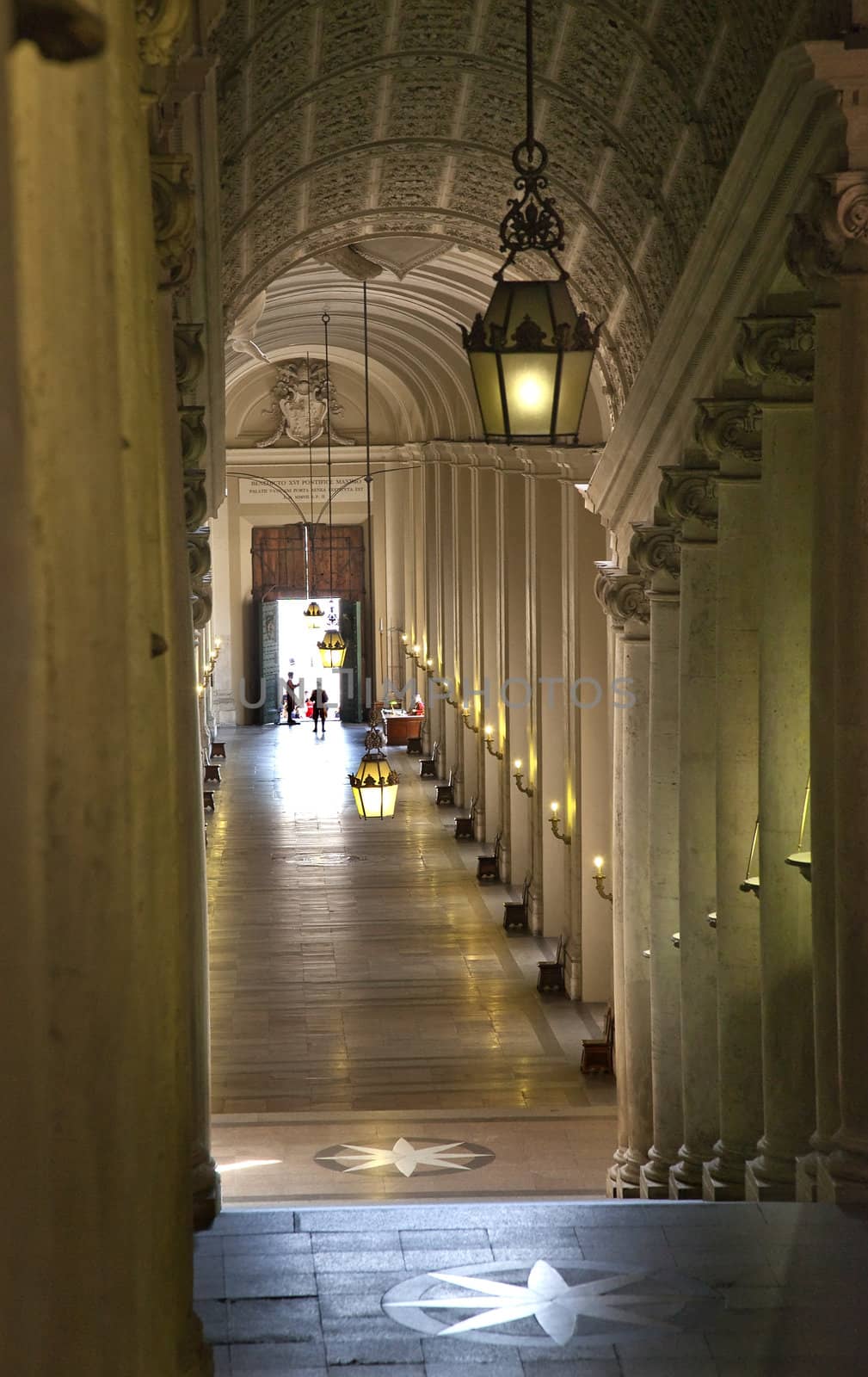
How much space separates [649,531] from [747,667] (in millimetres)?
2166

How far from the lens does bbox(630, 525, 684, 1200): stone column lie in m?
12.3

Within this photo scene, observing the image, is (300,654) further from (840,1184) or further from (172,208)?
(172,208)

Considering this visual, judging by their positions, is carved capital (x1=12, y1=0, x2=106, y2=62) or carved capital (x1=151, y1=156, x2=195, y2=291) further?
carved capital (x1=151, y1=156, x2=195, y2=291)

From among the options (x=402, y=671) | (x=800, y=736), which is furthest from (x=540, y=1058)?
(x=402, y=671)

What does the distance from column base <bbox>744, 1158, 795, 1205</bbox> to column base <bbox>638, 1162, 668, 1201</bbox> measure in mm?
2825

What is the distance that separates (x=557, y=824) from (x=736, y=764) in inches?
431

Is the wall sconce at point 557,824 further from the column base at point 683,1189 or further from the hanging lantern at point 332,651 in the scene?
the hanging lantern at point 332,651

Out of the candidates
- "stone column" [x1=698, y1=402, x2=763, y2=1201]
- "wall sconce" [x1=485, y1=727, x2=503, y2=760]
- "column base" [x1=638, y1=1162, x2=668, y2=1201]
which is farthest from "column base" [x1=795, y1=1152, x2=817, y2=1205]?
"wall sconce" [x1=485, y1=727, x2=503, y2=760]

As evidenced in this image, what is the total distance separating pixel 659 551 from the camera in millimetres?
12445

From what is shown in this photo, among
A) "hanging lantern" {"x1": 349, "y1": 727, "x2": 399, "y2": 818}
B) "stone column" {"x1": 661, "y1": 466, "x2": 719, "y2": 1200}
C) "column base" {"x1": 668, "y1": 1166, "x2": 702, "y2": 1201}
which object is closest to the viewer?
"column base" {"x1": 668, "y1": 1166, "x2": 702, "y2": 1201}

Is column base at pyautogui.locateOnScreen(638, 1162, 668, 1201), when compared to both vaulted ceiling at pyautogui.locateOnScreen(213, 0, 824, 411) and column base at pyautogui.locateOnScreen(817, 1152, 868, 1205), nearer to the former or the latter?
column base at pyautogui.locateOnScreen(817, 1152, 868, 1205)

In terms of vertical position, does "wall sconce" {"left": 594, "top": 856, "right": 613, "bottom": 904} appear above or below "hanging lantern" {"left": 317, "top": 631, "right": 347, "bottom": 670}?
below

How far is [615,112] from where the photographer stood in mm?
11391

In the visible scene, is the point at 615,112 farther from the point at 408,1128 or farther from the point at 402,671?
the point at 402,671
